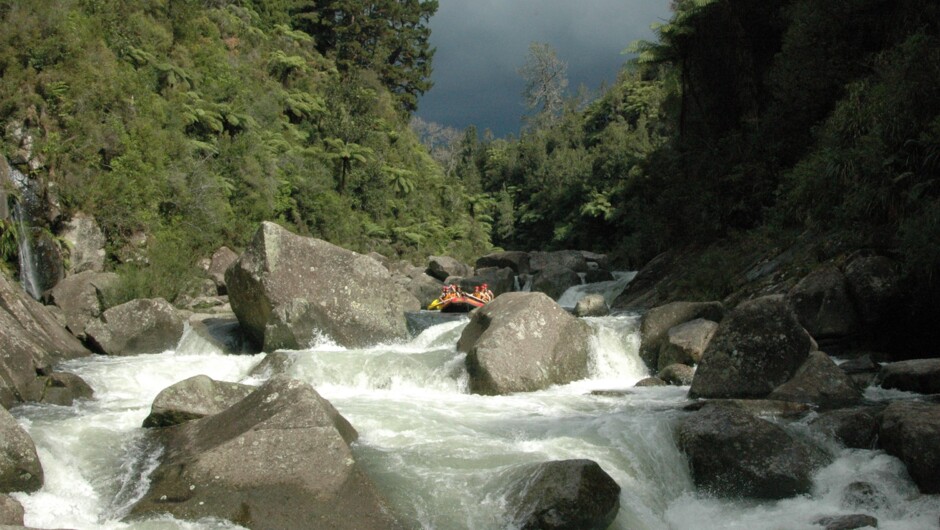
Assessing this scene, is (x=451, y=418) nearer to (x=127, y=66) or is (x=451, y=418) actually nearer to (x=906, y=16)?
(x=906, y=16)

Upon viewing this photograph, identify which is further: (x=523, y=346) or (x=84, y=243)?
(x=84, y=243)

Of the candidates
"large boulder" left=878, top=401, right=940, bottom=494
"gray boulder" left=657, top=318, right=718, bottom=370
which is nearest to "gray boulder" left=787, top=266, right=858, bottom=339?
"gray boulder" left=657, top=318, right=718, bottom=370

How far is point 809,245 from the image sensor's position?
15258 mm

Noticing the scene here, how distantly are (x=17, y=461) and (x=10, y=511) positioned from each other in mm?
867

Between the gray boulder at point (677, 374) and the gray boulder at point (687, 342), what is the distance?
0.91ft

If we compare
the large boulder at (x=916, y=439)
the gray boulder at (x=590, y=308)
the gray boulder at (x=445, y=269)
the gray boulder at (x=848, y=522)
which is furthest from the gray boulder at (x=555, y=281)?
the gray boulder at (x=848, y=522)

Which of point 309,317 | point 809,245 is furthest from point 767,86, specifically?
point 309,317

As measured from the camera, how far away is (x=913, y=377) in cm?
944

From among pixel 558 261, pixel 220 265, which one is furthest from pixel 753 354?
pixel 558 261

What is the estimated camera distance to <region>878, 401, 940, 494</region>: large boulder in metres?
6.42

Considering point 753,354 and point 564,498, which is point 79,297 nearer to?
point 564,498

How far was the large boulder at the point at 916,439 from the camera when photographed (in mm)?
6422

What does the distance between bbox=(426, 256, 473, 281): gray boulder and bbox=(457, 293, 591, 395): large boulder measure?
17364 millimetres

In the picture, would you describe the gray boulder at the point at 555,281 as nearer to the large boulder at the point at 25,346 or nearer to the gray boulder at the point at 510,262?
the gray boulder at the point at 510,262
